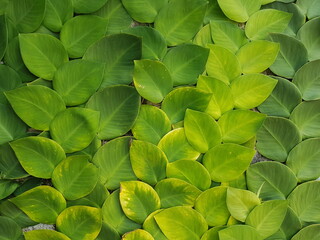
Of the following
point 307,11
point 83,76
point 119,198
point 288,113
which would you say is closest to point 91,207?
point 119,198

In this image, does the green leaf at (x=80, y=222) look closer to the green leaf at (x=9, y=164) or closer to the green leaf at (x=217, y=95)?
the green leaf at (x=9, y=164)

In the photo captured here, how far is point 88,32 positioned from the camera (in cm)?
57

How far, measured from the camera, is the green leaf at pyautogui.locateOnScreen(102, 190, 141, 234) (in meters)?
0.53

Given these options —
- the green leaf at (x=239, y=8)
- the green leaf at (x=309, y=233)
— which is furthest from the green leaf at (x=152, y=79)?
the green leaf at (x=309, y=233)

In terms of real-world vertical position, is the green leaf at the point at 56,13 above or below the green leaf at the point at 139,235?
above

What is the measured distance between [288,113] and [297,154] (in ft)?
0.17

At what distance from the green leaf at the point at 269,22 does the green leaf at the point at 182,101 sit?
0.37 feet

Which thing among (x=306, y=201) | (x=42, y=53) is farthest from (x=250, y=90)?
(x=42, y=53)

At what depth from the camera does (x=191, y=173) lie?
1.77 feet

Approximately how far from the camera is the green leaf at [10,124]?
538 millimetres

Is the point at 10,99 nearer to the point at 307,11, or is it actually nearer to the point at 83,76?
the point at 83,76

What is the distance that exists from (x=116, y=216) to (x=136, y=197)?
31 millimetres

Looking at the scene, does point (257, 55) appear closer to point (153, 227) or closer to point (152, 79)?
point (152, 79)

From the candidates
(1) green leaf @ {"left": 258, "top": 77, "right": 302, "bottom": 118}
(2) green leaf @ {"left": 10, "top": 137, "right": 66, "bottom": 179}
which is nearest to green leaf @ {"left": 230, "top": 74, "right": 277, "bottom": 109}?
(1) green leaf @ {"left": 258, "top": 77, "right": 302, "bottom": 118}
